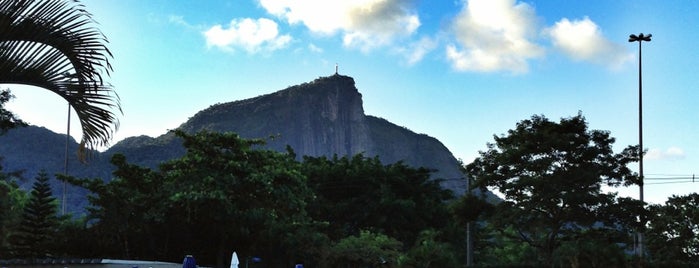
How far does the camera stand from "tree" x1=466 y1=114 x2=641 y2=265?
111 ft

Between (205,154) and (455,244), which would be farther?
(455,244)

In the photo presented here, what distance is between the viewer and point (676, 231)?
43156 millimetres

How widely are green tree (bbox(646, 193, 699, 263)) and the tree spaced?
8872mm

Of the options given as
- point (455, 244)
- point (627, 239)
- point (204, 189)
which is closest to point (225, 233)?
point (204, 189)

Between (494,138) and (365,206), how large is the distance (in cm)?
1558

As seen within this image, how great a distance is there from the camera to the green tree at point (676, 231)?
4234cm

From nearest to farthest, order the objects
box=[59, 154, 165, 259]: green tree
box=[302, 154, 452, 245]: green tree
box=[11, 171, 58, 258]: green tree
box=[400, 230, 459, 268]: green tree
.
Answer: box=[59, 154, 165, 259]: green tree
box=[11, 171, 58, 258]: green tree
box=[400, 230, 459, 268]: green tree
box=[302, 154, 452, 245]: green tree

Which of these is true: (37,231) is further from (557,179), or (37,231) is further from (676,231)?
(676,231)

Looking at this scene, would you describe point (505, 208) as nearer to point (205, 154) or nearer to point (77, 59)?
point (205, 154)

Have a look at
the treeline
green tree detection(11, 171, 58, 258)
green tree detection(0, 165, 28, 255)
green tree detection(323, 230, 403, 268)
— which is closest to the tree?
the treeline

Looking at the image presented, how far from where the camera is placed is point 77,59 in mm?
6492

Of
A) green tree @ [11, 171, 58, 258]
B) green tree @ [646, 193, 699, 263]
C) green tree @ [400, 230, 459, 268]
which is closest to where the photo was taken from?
green tree @ [11, 171, 58, 258]

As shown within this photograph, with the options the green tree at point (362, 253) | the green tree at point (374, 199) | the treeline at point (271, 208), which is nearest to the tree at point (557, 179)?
the treeline at point (271, 208)

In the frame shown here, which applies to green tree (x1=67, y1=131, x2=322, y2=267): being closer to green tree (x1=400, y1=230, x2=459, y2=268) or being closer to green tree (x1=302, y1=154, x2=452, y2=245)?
green tree (x1=400, y1=230, x2=459, y2=268)
